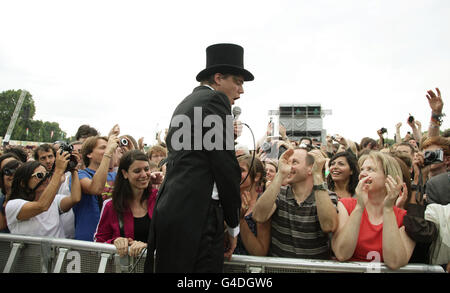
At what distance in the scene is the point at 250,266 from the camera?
201 centimetres

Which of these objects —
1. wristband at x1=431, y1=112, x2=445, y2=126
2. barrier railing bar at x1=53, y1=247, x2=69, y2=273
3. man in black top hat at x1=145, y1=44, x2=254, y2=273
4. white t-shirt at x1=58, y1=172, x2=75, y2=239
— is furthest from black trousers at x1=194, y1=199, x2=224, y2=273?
wristband at x1=431, y1=112, x2=445, y2=126

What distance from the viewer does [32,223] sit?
107 inches

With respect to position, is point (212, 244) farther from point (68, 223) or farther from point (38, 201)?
point (68, 223)

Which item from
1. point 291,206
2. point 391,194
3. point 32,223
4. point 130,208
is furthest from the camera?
point 32,223

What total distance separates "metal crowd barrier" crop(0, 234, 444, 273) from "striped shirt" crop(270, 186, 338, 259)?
0.87 feet

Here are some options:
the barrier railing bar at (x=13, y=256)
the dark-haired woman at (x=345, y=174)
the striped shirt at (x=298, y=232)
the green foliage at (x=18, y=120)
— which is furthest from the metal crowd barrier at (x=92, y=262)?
the green foliage at (x=18, y=120)

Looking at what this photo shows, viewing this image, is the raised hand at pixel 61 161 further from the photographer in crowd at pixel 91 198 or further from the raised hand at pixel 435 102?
the raised hand at pixel 435 102

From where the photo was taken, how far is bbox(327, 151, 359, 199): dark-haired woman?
10.9 ft

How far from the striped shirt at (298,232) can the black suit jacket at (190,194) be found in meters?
0.60

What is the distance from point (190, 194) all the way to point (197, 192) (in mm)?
42

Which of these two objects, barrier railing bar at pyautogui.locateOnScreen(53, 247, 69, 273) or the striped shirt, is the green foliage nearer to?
barrier railing bar at pyautogui.locateOnScreen(53, 247, 69, 273)

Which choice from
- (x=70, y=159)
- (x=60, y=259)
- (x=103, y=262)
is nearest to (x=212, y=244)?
(x=103, y=262)
